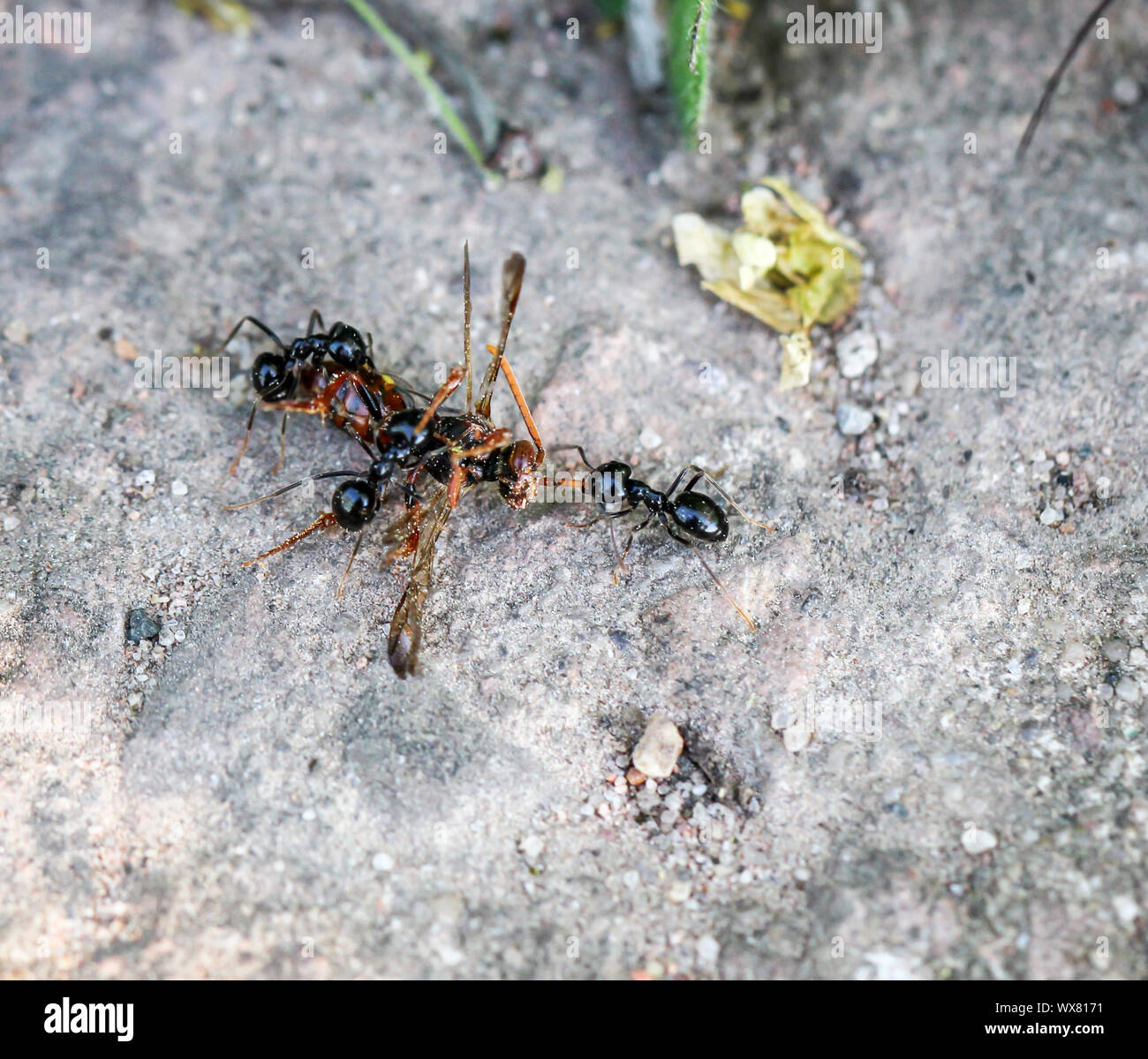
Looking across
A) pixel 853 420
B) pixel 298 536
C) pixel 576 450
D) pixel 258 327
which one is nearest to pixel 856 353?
pixel 853 420

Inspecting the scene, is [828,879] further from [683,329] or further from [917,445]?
[683,329]

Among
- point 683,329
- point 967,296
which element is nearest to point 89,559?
point 683,329

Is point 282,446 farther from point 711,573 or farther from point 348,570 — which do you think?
point 711,573

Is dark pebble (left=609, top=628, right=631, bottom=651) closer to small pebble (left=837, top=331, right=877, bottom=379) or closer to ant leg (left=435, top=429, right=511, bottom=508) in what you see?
ant leg (left=435, top=429, right=511, bottom=508)

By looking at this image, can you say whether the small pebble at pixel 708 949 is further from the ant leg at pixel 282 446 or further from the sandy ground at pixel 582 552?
→ the ant leg at pixel 282 446

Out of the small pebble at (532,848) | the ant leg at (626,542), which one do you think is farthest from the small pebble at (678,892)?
the ant leg at (626,542)

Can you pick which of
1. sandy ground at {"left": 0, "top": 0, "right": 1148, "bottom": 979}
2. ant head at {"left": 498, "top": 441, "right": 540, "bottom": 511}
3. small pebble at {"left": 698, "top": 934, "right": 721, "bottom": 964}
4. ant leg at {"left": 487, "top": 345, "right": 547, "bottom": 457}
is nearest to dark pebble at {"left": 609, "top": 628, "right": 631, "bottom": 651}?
sandy ground at {"left": 0, "top": 0, "right": 1148, "bottom": 979}
